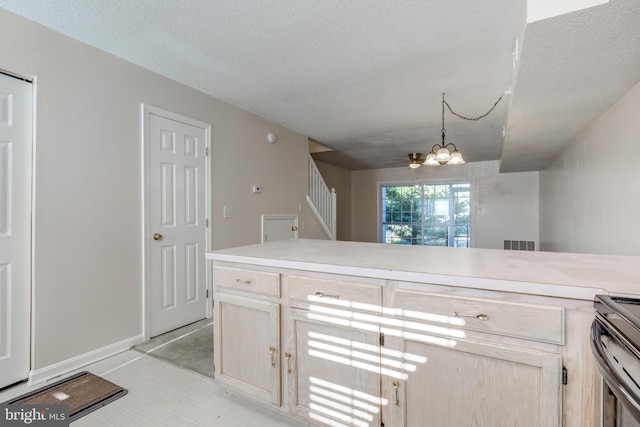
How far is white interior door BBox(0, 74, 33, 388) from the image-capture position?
186cm

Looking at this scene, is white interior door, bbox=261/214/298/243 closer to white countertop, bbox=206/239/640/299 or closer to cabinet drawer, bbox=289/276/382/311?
white countertop, bbox=206/239/640/299

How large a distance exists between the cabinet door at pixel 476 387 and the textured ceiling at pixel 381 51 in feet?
4.71

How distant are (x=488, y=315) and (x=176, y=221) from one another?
8.81 feet

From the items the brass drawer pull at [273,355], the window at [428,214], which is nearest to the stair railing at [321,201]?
the window at [428,214]

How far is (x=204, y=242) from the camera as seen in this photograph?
3111 mm

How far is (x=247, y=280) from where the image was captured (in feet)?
5.29

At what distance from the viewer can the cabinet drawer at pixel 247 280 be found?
153 cm

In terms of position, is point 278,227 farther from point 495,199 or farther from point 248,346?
point 495,199

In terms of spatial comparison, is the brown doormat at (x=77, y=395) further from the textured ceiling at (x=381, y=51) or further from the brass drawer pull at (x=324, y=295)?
the textured ceiling at (x=381, y=51)

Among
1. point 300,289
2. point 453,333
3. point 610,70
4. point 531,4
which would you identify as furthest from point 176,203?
point 610,70

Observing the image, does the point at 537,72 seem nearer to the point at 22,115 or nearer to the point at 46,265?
the point at 22,115

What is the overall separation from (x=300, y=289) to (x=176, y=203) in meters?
1.95

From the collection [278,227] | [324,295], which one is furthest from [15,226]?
[278,227]

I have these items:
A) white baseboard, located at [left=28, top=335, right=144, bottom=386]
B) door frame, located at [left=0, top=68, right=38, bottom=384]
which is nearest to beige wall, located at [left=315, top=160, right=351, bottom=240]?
white baseboard, located at [left=28, top=335, right=144, bottom=386]
